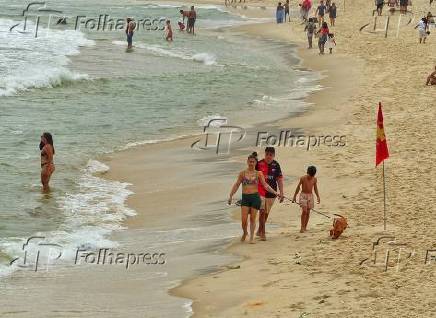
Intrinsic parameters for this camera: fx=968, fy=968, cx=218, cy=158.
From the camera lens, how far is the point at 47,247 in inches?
567

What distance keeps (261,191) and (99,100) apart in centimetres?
1632

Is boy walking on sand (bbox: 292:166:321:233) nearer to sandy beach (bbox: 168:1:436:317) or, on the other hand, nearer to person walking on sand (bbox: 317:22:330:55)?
sandy beach (bbox: 168:1:436:317)

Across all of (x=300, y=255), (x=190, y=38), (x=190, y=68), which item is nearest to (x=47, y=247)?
(x=300, y=255)

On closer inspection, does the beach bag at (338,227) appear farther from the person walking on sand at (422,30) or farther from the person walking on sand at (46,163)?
the person walking on sand at (422,30)

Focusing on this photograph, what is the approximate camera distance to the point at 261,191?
14461 millimetres

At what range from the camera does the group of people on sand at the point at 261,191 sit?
1416 cm

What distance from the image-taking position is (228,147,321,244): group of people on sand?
557 inches

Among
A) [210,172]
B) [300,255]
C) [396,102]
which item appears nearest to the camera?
[300,255]

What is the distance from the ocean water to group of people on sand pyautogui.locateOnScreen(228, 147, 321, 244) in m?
2.17

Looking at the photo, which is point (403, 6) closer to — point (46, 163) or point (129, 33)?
point (129, 33)

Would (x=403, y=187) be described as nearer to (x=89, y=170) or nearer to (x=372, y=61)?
(x=89, y=170)

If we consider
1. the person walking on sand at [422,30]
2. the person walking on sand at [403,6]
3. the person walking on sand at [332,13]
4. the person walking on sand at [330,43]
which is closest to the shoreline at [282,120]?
the person walking on sand at [330,43]

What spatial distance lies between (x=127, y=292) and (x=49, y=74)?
23.0 metres

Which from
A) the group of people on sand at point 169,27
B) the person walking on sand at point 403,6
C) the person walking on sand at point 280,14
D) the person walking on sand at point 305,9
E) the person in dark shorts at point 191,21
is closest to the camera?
the group of people on sand at point 169,27
